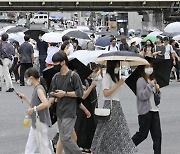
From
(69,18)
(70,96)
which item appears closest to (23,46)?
(70,96)

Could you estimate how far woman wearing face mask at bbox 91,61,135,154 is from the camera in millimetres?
9953

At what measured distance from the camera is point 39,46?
2267cm

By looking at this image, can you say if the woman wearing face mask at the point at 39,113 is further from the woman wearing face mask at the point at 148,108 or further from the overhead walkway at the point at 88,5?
the overhead walkway at the point at 88,5

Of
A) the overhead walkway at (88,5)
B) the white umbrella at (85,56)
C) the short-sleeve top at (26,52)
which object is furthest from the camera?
the overhead walkway at (88,5)

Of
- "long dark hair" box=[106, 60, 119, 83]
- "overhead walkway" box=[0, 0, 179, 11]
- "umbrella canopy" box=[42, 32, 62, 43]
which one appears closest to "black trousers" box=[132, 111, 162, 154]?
"long dark hair" box=[106, 60, 119, 83]

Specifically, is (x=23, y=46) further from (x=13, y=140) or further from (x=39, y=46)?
(x=13, y=140)

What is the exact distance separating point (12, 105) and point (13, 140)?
496 centimetres

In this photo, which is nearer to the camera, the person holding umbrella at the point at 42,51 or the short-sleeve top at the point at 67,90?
the short-sleeve top at the point at 67,90

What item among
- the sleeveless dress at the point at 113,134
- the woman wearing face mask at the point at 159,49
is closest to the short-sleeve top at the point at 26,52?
the woman wearing face mask at the point at 159,49

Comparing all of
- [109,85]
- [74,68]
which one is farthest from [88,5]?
[109,85]

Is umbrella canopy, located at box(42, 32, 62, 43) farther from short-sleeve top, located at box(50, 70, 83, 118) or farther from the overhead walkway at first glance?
the overhead walkway

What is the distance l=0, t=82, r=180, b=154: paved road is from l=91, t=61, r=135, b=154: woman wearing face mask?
1295 millimetres

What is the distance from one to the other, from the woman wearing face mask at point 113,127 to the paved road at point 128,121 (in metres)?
1.29

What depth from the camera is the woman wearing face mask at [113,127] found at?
995 cm
